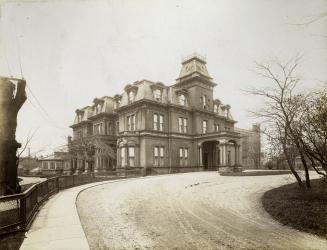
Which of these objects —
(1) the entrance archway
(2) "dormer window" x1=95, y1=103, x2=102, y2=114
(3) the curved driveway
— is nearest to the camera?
(3) the curved driveway

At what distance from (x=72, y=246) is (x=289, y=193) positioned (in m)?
12.1

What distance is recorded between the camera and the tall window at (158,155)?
34.3 meters

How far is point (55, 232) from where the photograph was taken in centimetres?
768

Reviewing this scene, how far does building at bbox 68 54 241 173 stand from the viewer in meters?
33.8

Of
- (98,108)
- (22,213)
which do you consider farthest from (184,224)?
(98,108)

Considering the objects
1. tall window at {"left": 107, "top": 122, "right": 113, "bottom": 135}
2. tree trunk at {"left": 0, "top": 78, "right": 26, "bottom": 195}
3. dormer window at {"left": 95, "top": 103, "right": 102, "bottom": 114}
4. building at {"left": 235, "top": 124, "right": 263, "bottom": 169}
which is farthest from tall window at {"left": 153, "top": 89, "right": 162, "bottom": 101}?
building at {"left": 235, "top": 124, "right": 263, "bottom": 169}

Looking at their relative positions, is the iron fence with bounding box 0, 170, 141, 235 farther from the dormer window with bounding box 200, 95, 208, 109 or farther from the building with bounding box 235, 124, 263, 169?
the building with bounding box 235, 124, 263, 169

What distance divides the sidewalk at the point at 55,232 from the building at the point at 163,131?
21980 mm

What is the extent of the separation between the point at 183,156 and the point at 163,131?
16.0 feet

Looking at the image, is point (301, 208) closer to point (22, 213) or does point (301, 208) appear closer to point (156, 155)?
point (22, 213)

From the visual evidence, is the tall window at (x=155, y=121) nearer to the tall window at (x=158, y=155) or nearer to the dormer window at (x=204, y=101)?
the tall window at (x=158, y=155)

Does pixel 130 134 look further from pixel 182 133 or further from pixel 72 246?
pixel 72 246

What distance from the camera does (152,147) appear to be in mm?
34031

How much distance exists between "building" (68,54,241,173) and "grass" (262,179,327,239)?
18154mm
